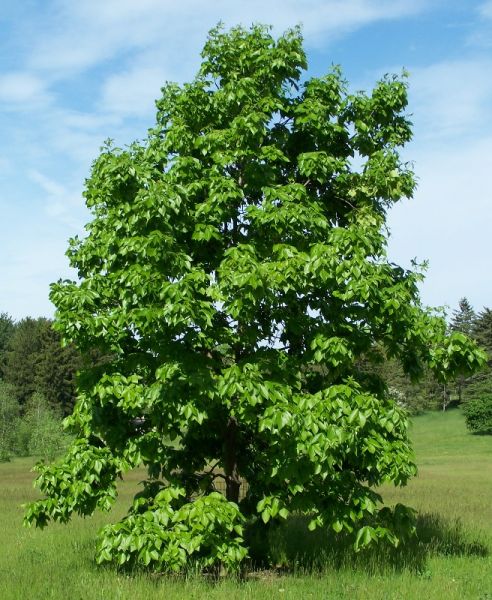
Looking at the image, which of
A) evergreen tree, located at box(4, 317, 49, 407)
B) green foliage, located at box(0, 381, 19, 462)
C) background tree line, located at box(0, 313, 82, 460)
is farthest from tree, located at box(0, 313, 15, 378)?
green foliage, located at box(0, 381, 19, 462)

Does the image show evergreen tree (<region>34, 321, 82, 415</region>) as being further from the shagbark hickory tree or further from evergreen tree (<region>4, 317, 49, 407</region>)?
the shagbark hickory tree

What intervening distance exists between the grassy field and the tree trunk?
4.10 ft

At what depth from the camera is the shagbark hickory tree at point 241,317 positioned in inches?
394

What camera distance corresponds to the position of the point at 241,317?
403 inches

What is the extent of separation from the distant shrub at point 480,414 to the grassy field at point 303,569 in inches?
2076

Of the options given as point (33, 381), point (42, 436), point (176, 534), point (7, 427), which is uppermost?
point (33, 381)

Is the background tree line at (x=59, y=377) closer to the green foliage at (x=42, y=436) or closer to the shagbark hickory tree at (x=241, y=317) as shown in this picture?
the green foliage at (x=42, y=436)

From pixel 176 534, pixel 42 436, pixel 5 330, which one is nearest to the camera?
pixel 176 534

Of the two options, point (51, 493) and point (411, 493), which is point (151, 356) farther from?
point (411, 493)

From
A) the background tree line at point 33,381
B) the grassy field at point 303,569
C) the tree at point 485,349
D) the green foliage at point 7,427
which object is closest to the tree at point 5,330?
the background tree line at point 33,381

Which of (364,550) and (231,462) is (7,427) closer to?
(231,462)

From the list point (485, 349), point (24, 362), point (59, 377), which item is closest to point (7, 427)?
point (59, 377)

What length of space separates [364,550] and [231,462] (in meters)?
3.19

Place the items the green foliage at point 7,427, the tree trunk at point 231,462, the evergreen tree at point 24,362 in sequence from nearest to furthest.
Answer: the tree trunk at point 231,462 → the green foliage at point 7,427 → the evergreen tree at point 24,362
